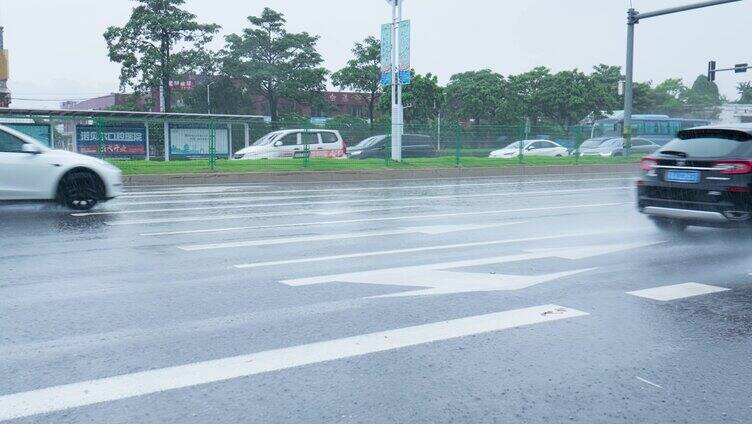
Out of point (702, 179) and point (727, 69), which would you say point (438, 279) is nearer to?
point (702, 179)

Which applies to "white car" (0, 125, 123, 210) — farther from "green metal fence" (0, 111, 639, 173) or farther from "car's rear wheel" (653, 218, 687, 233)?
"green metal fence" (0, 111, 639, 173)

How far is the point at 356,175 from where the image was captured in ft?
73.0

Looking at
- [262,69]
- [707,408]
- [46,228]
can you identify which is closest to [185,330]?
[707,408]

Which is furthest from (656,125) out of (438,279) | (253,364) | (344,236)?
(253,364)

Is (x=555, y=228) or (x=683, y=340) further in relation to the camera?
(x=555, y=228)

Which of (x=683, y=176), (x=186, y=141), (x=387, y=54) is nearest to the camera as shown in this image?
(x=683, y=176)

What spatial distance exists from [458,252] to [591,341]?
333cm

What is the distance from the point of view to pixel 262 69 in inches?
2076

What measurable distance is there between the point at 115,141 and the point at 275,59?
28.5 m

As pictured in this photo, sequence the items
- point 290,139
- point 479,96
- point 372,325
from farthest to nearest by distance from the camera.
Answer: point 479,96 < point 290,139 < point 372,325

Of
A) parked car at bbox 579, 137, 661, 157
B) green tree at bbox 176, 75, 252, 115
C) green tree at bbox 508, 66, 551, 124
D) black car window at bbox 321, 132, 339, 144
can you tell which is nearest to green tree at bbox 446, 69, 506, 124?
green tree at bbox 508, 66, 551, 124

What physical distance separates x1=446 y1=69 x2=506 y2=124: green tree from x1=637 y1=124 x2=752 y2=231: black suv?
174 ft

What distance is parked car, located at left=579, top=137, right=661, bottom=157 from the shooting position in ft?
103

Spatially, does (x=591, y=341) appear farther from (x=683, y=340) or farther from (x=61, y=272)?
(x=61, y=272)
